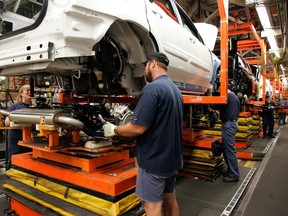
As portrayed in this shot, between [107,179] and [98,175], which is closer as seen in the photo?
[107,179]

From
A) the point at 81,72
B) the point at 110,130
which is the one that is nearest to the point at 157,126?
the point at 110,130

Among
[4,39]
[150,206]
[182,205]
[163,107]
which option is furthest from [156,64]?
[182,205]

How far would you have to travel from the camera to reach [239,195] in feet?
11.0

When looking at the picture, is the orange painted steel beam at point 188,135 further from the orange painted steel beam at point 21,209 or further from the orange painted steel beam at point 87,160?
the orange painted steel beam at point 21,209

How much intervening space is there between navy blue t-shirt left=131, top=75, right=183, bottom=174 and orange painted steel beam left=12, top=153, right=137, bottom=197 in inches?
12.6

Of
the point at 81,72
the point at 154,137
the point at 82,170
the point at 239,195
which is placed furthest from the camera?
the point at 239,195

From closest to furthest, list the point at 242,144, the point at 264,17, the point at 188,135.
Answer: the point at 188,135
the point at 264,17
the point at 242,144

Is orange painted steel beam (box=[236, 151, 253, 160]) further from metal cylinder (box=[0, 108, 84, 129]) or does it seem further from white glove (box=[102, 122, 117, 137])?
metal cylinder (box=[0, 108, 84, 129])

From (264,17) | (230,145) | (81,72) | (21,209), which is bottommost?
(21,209)

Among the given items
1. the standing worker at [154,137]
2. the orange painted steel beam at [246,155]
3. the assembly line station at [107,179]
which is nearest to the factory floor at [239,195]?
the assembly line station at [107,179]

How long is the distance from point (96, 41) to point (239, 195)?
2871mm

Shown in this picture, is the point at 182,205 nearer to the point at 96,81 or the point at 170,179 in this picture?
the point at 170,179

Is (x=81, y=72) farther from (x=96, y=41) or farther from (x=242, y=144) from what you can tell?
(x=242, y=144)

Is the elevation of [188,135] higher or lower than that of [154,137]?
lower
